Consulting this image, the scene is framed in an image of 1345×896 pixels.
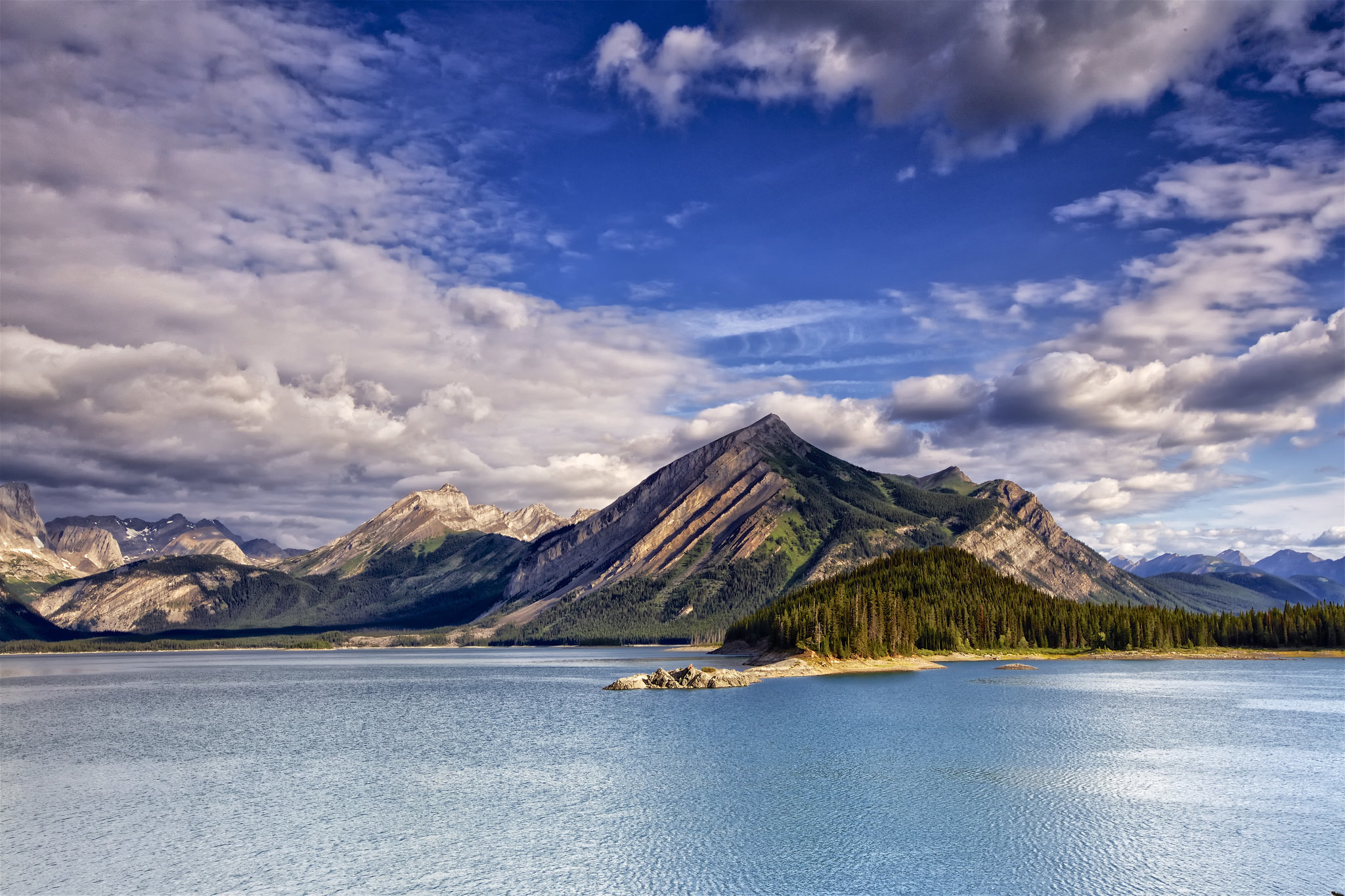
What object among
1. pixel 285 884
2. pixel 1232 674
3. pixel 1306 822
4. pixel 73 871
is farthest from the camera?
pixel 1232 674

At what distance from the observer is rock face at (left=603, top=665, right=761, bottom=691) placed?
157 meters

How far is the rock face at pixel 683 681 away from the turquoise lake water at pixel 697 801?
36.3 meters

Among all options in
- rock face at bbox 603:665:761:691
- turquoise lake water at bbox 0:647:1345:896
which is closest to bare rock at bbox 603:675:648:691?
rock face at bbox 603:665:761:691

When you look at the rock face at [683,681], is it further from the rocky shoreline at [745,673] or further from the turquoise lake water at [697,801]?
the turquoise lake water at [697,801]

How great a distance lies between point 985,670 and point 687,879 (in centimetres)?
16001

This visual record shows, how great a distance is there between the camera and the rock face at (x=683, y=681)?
157 meters

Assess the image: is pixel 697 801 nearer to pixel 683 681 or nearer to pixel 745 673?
pixel 683 681

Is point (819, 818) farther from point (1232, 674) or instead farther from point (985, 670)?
point (1232, 674)

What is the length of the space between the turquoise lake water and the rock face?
36.3 meters

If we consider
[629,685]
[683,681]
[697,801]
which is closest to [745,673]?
[683,681]

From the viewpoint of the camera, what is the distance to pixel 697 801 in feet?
205

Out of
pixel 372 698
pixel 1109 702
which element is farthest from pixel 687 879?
pixel 372 698

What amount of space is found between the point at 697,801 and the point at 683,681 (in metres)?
96.1

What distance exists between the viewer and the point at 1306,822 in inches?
2157
